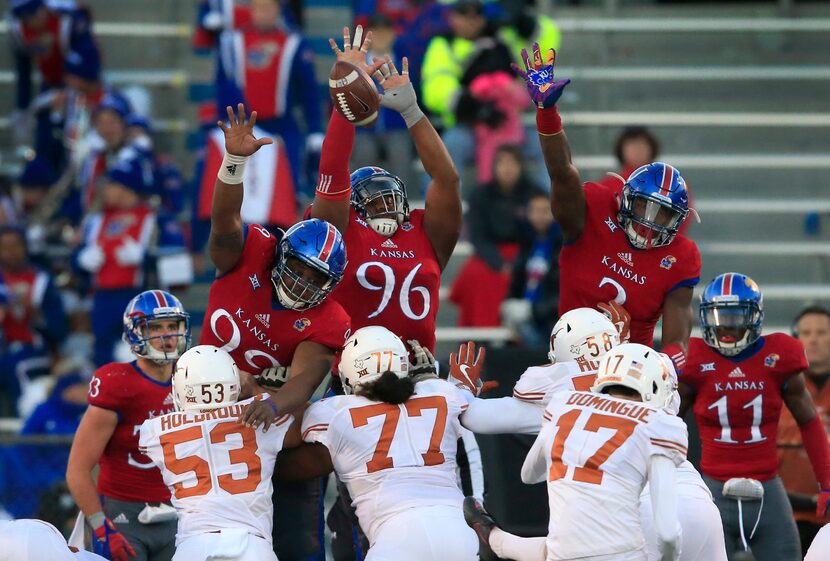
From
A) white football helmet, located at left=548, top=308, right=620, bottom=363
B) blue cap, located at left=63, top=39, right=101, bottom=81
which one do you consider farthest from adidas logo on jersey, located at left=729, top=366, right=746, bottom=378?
blue cap, located at left=63, top=39, right=101, bottom=81

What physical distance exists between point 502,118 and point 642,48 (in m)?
3.15

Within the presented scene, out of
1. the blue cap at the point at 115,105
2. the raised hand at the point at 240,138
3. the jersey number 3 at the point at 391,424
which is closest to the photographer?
the jersey number 3 at the point at 391,424

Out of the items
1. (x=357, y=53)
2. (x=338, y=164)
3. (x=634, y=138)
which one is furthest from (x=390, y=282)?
(x=634, y=138)

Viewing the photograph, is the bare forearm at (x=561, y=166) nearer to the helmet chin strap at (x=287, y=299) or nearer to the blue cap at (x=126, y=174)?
the helmet chin strap at (x=287, y=299)

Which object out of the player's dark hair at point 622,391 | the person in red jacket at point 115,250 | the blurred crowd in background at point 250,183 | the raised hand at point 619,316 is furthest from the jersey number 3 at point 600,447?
the person in red jacket at point 115,250

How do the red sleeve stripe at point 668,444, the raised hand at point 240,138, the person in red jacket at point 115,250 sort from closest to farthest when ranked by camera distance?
1. the red sleeve stripe at point 668,444
2. the raised hand at point 240,138
3. the person in red jacket at point 115,250

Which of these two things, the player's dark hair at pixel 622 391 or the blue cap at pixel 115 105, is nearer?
the player's dark hair at pixel 622 391

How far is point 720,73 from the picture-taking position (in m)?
12.4

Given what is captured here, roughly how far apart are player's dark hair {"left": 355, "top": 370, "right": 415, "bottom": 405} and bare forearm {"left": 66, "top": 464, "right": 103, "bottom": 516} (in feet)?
4.62

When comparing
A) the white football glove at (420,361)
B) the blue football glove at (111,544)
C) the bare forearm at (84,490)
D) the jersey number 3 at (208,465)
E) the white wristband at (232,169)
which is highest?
the white wristband at (232,169)

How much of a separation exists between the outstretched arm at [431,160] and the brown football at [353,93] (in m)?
0.30

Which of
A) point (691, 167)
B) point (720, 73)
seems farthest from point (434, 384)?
point (720, 73)

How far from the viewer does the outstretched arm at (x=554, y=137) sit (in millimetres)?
6535

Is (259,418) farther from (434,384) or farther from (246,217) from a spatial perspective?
(246,217)
